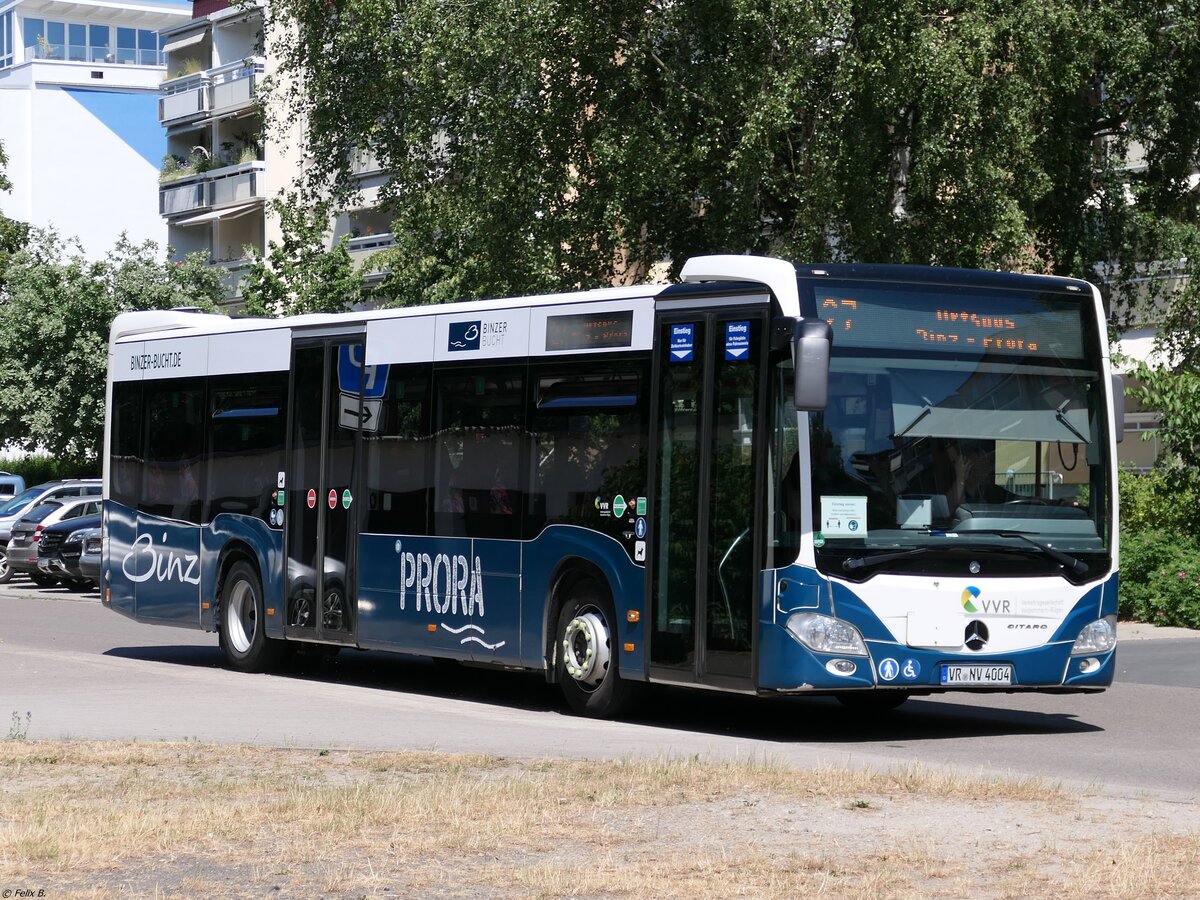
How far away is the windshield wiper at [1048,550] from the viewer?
13409 millimetres

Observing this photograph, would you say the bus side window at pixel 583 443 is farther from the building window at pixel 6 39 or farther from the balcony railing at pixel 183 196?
the building window at pixel 6 39

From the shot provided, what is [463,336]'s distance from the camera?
53.6ft

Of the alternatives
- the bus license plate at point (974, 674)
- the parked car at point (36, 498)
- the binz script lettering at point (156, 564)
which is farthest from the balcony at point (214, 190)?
the bus license plate at point (974, 674)

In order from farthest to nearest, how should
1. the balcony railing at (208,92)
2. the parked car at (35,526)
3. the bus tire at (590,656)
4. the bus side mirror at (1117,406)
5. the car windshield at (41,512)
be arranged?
the balcony railing at (208,92), the car windshield at (41,512), the parked car at (35,526), the bus tire at (590,656), the bus side mirror at (1117,406)

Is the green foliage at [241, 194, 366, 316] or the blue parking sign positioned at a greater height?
the green foliage at [241, 194, 366, 316]

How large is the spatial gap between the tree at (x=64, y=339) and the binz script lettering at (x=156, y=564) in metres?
27.8

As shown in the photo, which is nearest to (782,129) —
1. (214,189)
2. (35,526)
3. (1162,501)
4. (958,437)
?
(1162,501)

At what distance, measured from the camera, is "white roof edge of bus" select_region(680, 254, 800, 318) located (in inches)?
521

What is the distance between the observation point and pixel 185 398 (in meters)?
20.0

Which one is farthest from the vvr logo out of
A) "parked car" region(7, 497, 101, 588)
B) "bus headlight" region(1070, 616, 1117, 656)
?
"parked car" region(7, 497, 101, 588)

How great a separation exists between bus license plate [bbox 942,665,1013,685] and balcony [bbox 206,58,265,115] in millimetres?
52868

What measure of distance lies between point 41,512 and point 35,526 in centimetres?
50

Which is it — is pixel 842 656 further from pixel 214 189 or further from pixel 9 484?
pixel 214 189

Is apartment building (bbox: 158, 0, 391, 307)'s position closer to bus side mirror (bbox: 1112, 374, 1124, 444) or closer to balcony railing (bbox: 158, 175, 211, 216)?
balcony railing (bbox: 158, 175, 211, 216)
